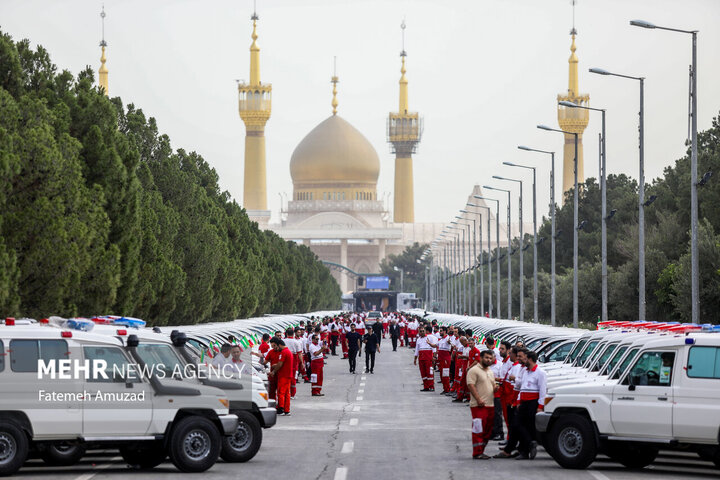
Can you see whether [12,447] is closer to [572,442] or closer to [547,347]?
[572,442]

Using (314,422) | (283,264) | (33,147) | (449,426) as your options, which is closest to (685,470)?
(449,426)

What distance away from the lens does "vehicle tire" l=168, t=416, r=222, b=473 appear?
15406 millimetres

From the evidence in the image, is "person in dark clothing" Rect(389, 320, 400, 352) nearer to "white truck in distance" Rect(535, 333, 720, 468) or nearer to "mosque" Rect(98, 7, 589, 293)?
"white truck in distance" Rect(535, 333, 720, 468)

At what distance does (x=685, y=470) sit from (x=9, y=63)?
18008mm

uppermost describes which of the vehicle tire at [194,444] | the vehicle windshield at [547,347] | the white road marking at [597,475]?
the vehicle windshield at [547,347]

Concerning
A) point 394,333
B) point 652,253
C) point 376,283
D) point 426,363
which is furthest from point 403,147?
point 426,363

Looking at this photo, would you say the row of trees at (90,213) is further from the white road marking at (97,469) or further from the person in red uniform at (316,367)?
the white road marking at (97,469)

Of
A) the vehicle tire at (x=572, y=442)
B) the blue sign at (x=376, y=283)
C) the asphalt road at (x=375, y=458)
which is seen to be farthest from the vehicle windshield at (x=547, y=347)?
the blue sign at (x=376, y=283)

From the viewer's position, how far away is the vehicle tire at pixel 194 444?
15.4 metres

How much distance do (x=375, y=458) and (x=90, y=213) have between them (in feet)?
42.2

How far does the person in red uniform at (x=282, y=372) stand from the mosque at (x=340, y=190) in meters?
143

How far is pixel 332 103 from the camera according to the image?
611ft

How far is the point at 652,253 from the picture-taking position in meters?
49.2

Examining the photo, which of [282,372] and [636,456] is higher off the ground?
[282,372]
